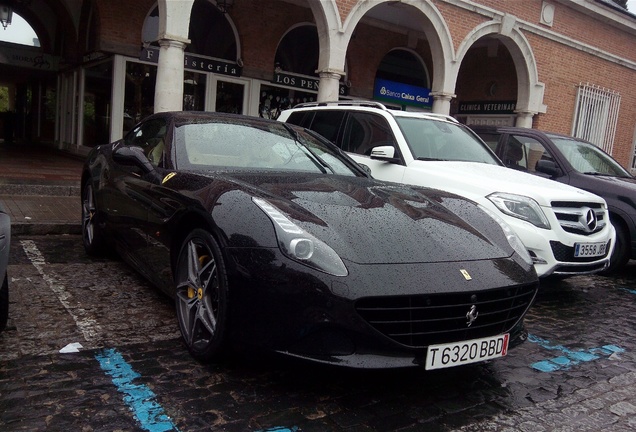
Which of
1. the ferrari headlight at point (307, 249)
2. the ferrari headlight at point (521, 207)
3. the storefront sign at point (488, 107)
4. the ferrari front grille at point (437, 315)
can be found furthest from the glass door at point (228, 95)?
the ferrari front grille at point (437, 315)

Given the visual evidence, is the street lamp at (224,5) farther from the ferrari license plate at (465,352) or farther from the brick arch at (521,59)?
the ferrari license plate at (465,352)

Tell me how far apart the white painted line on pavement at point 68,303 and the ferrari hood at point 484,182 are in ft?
11.3

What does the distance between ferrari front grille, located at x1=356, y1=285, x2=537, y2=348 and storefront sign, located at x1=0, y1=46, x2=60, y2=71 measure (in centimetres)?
1849

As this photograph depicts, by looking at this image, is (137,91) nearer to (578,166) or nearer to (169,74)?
(169,74)

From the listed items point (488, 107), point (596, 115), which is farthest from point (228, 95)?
point (596, 115)

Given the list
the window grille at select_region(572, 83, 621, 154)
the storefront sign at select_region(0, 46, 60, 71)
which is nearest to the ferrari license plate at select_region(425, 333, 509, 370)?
the window grille at select_region(572, 83, 621, 154)

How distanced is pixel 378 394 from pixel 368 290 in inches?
29.9

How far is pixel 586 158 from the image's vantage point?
7.38 m

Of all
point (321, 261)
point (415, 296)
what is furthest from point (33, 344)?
point (415, 296)

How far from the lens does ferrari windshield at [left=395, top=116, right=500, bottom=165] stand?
20.2ft

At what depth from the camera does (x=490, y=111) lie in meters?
17.8

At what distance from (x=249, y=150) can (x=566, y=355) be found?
106 inches

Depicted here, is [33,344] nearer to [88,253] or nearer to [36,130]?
[88,253]

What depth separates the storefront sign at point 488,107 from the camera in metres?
17.0
